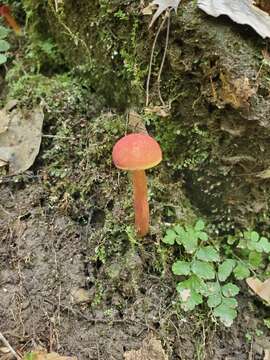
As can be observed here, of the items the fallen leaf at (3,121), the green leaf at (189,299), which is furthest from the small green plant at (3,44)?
the green leaf at (189,299)

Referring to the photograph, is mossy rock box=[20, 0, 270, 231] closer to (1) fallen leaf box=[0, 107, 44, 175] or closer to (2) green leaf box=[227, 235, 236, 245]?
(2) green leaf box=[227, 235, 236, 245]

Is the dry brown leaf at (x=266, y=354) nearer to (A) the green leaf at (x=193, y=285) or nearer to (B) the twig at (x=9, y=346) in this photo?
(A) the green leaf at (x=193, y=285)

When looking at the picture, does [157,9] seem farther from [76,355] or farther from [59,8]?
→ [76,355]

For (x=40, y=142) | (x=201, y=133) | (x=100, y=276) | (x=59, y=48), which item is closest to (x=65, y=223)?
(x=100, y=276)

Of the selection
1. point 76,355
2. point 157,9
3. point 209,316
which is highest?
point 157,9

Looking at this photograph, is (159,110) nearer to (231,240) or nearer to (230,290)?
(231,240)
